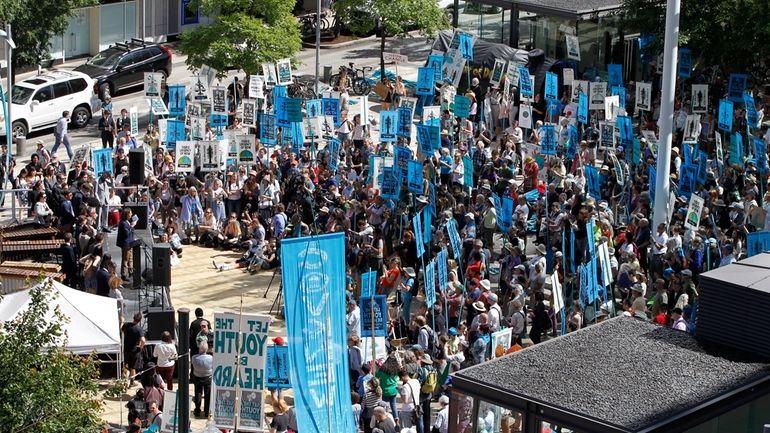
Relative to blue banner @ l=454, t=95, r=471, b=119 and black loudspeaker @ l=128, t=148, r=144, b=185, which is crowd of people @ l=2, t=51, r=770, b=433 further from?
blue banner @ l=454, t=95, r=471, b=119

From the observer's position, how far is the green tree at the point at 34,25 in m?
37.8

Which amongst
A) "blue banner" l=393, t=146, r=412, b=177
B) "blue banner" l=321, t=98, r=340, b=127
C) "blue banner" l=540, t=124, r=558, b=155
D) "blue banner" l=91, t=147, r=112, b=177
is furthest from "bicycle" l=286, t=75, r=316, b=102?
"blue banner" l=393, t=146, r=412, b=177

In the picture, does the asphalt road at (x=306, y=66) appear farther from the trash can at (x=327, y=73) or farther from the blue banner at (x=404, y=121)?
the blue banner at (x=404, y=121)

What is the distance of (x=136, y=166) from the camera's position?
29.1 meters

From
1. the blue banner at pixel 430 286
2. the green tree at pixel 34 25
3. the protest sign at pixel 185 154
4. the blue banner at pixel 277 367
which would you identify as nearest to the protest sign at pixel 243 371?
the blue banner at pixel 277 367

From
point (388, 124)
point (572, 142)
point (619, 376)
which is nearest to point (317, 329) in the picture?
point (619, 376)

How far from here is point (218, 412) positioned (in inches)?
714

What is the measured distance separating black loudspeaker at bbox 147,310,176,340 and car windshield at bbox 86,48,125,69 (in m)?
19.2

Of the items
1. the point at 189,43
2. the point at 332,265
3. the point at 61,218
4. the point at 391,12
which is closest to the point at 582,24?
the point at 391,12

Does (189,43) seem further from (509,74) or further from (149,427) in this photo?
(149,427)

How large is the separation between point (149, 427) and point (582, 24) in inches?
912

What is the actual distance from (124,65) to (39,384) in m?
26.8

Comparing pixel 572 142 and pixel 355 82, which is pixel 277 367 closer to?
pixel 572 142

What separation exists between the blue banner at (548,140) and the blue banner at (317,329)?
1184 cm
